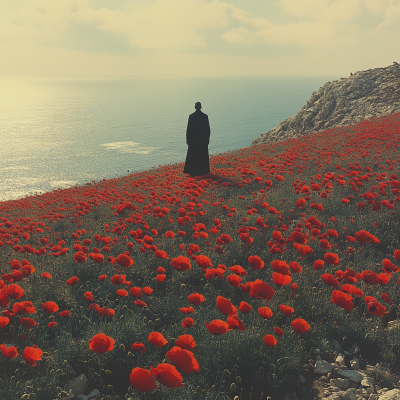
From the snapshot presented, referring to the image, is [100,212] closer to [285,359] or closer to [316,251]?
[316,251]

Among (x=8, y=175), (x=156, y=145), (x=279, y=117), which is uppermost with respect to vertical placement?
(x=279, y=117)

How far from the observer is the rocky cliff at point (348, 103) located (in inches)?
1241

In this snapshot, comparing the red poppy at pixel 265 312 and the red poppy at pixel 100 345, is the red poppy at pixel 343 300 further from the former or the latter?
the red poppy at pixel 100 345

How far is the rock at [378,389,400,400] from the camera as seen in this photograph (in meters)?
2.41

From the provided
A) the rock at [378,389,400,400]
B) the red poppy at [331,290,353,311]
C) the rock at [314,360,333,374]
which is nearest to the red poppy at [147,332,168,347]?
the rock at [314,360,333,374]

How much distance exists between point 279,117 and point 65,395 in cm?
13211

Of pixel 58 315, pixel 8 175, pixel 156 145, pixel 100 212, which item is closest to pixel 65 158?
pixel 8 175

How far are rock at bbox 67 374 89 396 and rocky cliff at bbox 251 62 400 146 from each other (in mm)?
32915

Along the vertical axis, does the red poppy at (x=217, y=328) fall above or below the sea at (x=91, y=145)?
below

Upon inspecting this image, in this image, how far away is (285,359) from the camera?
274cm

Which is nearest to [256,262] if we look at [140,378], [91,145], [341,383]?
[341,383]

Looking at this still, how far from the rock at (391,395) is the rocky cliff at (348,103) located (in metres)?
31.8

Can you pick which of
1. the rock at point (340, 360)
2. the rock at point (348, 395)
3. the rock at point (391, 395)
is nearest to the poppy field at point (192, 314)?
the rock at point (340, 360)

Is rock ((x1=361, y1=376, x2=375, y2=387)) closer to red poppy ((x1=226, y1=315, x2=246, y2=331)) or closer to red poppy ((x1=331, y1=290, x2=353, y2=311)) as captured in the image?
red poppy ((x1=331, y1=290, x2=353, y2=311))
